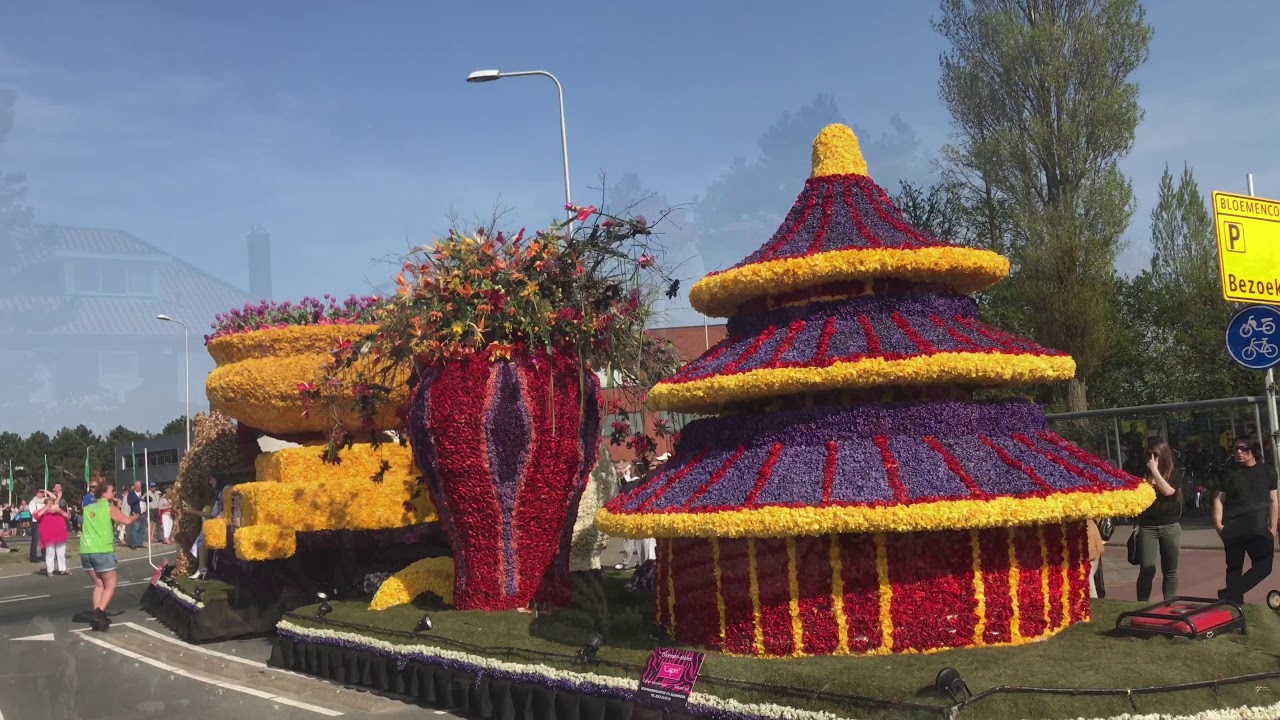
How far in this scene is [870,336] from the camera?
755 centimetres

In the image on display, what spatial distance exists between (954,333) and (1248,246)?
404 cm

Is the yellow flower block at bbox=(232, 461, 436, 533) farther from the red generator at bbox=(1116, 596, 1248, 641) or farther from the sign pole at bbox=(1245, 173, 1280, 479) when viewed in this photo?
the sign pole at bbox=(1245, 173, 1280, 479)

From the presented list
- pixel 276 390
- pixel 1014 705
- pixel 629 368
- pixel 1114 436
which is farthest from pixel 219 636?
pixel 1114 436

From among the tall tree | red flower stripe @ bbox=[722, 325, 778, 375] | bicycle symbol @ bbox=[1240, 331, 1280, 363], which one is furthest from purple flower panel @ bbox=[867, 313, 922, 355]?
the tall tree

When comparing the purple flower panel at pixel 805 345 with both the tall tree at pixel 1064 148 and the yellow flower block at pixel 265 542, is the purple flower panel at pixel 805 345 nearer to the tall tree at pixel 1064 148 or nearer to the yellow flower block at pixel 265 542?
the yellow flower block at pixel 265 542

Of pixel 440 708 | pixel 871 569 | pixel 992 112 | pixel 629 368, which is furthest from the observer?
pixel 992 112

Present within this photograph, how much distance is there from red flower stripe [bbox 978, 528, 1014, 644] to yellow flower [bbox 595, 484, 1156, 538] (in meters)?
0.16

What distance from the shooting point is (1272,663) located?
593 cm

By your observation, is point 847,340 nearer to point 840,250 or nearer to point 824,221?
point 840,250

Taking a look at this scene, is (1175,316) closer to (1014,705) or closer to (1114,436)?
(1114,436)

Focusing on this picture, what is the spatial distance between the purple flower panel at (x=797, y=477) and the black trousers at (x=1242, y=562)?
4153 millimetres

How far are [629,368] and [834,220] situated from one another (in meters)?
2.99

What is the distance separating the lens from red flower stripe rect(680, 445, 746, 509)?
7.42 meters

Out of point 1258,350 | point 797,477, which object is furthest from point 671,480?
point 1258,350
